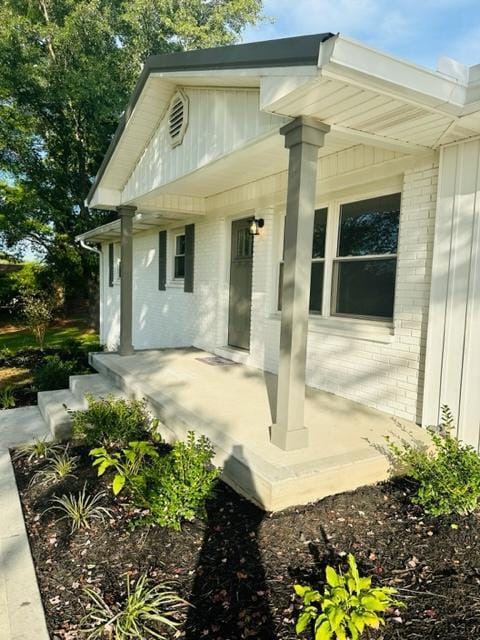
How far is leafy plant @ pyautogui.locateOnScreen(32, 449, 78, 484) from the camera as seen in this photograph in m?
3.48

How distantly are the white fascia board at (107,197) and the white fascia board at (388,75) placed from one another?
560 cm

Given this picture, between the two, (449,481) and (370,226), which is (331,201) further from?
(449,481)

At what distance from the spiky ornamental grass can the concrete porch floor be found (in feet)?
3.08

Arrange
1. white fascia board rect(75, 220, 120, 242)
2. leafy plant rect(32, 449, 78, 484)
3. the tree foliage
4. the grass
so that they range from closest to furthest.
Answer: leafy plant rect(32, 449, 78, 484) < the grass < white fascia board rect(75, 220, 120, 242) < the tree foliage

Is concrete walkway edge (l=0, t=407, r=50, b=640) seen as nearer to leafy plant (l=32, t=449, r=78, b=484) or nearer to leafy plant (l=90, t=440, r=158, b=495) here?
leafy plant (l=32, t=449, r=78, b=484)

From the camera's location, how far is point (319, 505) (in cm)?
280

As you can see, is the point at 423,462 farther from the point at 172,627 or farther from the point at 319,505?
the point at 172,627

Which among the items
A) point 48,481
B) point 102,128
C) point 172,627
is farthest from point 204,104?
point 102,128

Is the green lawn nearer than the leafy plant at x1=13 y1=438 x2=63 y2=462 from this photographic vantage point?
No

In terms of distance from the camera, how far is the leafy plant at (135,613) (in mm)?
1848

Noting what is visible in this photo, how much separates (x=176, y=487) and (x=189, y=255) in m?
5.82

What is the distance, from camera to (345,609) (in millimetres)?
1745

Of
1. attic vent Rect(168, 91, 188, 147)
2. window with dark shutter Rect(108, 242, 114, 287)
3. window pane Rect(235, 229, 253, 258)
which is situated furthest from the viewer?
window with dark shutter Rect(108, 242, 114, 287)

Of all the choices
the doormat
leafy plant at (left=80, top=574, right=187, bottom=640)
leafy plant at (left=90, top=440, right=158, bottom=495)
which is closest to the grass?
the doormat
